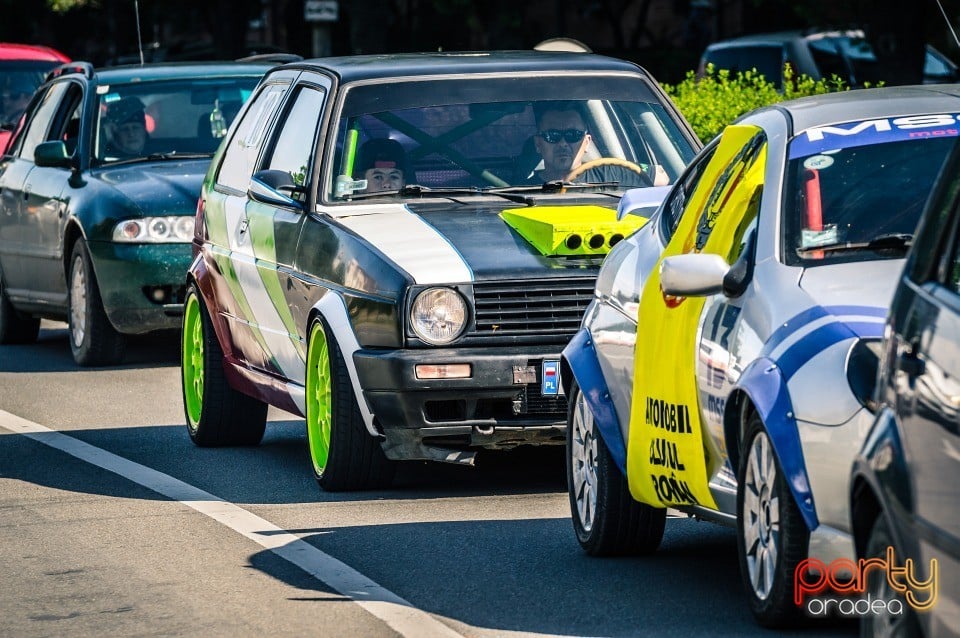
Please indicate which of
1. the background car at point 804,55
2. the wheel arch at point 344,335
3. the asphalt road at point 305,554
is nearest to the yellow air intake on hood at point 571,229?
the wheel arch at point 344,335

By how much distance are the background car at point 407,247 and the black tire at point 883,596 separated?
4.05 meters

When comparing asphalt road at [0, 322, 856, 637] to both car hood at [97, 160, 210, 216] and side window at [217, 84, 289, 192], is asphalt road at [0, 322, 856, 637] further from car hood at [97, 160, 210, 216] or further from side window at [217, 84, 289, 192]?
car hood at [97, 160, 210, 216]

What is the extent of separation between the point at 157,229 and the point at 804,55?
12264 mm

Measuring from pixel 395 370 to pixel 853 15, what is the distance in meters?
15.2

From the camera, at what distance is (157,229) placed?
14.2 metres

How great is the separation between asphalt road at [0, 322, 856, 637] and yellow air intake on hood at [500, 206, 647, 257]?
1023mm

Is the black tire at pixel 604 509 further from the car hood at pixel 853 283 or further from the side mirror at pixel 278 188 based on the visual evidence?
the side mirror at pixel 278 188

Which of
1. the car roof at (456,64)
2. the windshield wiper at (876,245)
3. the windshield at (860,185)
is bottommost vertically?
the car roof at (456,64)

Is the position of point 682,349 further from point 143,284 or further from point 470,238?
point 143,284

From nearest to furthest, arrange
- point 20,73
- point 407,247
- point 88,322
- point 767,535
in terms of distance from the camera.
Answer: point 767,535 → point 407,247 → point 88,322 → point 20,73

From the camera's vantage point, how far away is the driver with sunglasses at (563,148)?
10344 mm

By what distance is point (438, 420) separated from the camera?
9039 millimetres

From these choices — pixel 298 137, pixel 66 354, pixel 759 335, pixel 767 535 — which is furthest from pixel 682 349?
pixel 66 354

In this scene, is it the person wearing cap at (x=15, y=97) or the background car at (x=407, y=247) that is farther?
the person wearing cap at (x=15, y=97)
